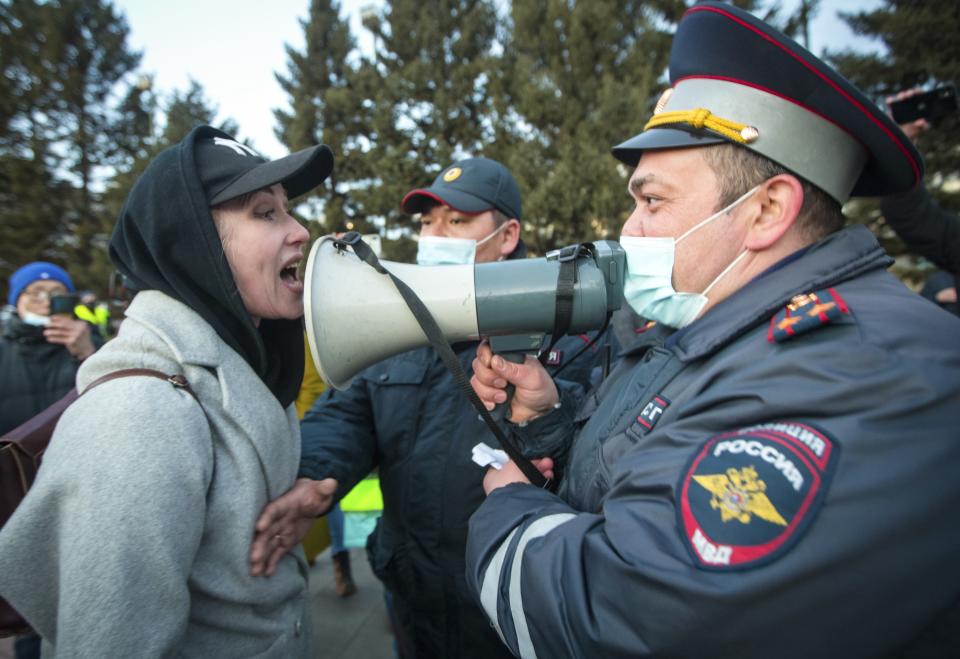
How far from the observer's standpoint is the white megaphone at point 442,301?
4.26 feet

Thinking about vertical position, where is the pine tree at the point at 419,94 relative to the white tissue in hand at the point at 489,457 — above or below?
above

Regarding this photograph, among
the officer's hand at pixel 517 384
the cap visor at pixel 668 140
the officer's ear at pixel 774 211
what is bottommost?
the officer's hand at pixel 517 384

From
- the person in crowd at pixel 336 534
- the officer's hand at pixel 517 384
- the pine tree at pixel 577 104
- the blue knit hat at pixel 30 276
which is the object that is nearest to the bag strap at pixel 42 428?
the officer's hand at pixel 517 384

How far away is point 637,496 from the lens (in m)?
0.95

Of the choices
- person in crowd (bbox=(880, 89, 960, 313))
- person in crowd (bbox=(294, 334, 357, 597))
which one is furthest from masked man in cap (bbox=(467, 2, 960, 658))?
person in crowd (bbox=(294, 334, 357, 597))

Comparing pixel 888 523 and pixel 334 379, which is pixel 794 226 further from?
pixel 334 379

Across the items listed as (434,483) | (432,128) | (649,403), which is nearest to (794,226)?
(649,403)

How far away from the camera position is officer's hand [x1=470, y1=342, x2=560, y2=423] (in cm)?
148

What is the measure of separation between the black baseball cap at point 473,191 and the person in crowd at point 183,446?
934 millimetres

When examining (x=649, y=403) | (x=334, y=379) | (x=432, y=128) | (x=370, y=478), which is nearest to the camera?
(x=649, y=403)

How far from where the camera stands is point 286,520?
1.35 m

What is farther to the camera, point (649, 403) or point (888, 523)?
point (649, 403)

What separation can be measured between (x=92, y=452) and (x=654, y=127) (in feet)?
5.01

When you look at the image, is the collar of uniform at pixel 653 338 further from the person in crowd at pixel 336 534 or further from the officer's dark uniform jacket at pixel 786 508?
the person in crowd at pixel 336 534
